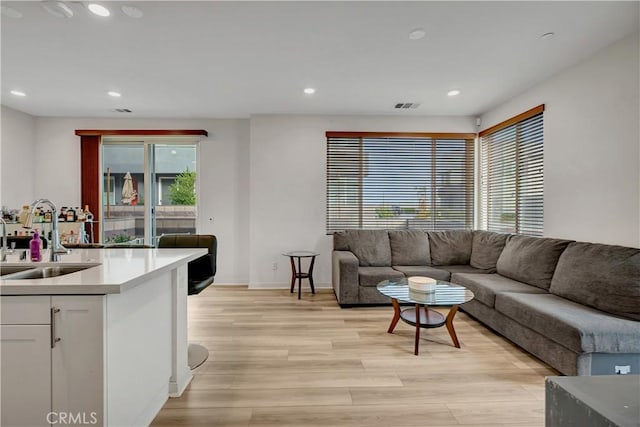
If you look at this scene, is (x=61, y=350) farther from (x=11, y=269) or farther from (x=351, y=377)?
(x=351, y=377)

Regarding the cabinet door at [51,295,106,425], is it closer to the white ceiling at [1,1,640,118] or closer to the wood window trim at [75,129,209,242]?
the white ceiling at [1,1,640,118]

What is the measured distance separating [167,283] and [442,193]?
4185mm

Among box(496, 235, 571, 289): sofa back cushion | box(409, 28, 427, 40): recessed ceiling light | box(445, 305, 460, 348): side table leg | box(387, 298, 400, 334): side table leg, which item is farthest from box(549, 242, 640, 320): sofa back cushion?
box(409, 28, 427, 40): recessed ceiling light

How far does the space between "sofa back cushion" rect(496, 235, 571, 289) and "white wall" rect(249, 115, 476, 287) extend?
7.82ft

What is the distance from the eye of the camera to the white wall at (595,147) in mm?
2537

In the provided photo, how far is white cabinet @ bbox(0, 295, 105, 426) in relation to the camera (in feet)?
4.23

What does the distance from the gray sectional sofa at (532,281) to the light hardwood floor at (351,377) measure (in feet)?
1.03

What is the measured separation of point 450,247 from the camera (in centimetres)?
439

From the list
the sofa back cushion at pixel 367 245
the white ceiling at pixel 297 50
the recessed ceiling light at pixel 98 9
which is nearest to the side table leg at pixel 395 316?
the sofa back cushion at pixel 367 245

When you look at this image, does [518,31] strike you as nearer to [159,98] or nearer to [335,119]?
[335,119]

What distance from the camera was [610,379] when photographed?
0.63 metres

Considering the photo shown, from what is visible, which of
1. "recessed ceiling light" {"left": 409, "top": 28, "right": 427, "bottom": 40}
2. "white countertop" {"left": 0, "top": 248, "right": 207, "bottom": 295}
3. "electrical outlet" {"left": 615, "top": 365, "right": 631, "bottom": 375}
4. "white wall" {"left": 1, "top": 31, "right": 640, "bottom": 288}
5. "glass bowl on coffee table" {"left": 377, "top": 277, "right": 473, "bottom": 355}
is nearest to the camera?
"white countertop" {"left": 0, "top": 248, "right": 207, "bottom": 295}

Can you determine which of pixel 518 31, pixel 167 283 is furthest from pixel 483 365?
pixel 518 31

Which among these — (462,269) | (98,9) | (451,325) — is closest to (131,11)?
(98,9)
